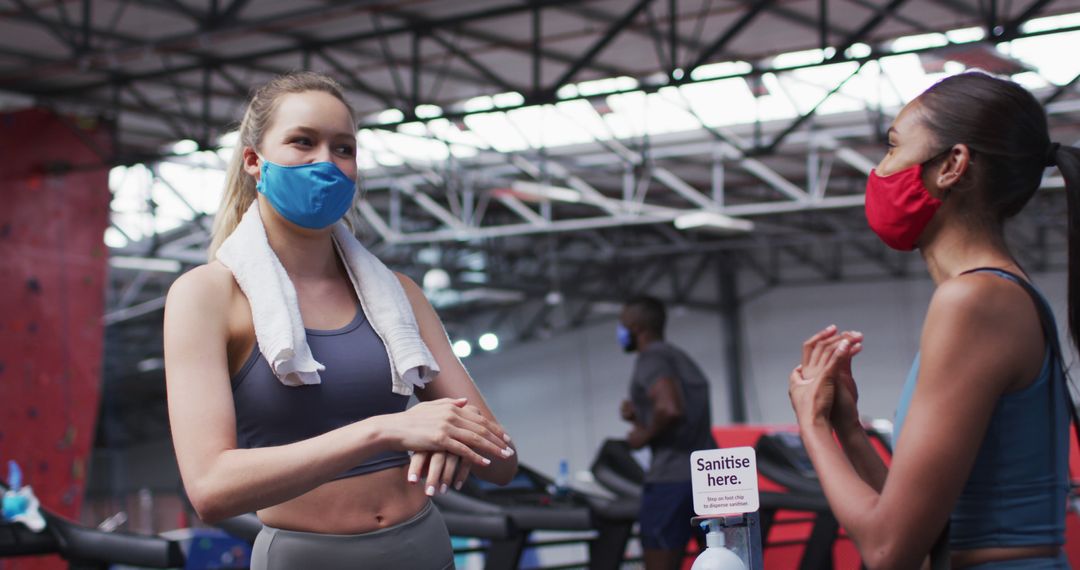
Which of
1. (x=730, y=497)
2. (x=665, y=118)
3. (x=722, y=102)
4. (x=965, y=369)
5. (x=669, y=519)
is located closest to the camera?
(x=965, y=369)

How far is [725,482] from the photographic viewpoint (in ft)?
4.91

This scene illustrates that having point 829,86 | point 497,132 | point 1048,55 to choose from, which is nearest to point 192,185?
point 497,132

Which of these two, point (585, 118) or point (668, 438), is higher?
point (585, 118)

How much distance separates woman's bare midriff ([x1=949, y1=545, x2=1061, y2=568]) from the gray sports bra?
75cm

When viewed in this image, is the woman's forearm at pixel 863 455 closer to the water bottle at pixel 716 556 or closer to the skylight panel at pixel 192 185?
the water bottle at pixel 716 556

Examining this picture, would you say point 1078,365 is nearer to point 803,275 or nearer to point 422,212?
point 422,212

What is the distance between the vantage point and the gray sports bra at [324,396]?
4.97 ft

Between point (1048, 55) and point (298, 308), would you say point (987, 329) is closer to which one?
point (298, 308)

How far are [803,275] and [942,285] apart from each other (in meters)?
15.1

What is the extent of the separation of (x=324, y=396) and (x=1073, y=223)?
0.99 meters

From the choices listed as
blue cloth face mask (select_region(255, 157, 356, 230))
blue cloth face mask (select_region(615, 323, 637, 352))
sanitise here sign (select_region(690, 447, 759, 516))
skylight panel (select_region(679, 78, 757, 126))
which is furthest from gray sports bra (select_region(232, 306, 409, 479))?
skylight panel (select_region(679, 78, 757, 126))

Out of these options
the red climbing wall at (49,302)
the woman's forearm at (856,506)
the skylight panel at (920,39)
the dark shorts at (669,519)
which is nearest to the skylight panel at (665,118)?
the skylight panel at (920,39)

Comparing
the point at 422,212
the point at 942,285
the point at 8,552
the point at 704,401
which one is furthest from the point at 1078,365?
the point at 422,212

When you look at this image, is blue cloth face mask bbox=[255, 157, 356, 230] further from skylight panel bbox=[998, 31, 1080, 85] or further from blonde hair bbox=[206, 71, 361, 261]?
skylight panel bbox=[998, 31, 1080, 85]
